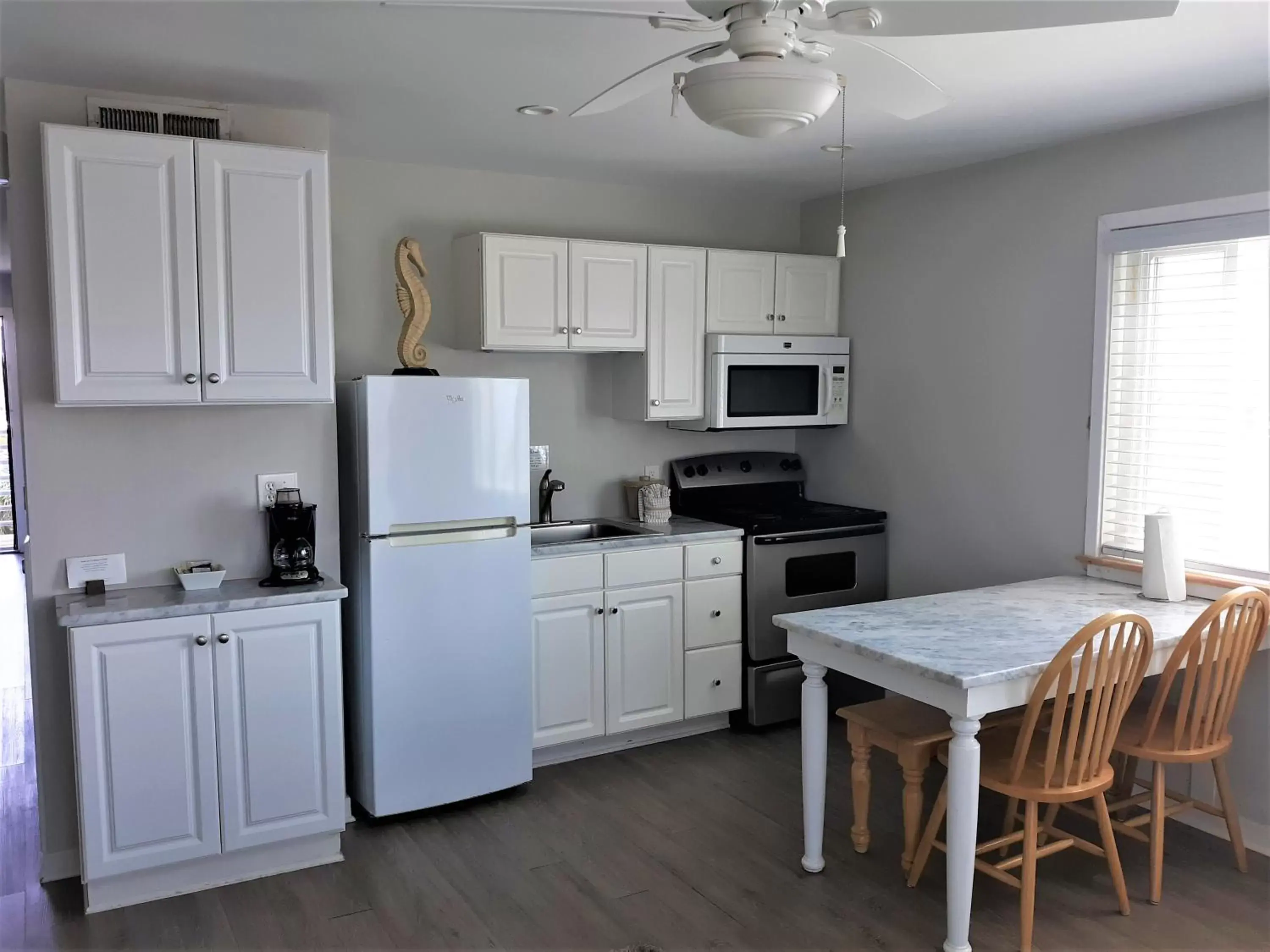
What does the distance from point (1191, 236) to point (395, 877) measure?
10.5 ft

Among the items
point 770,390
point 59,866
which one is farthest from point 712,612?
point 59,866

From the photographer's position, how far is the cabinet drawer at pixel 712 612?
4.11 meters

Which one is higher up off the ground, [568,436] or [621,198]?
[621,198]

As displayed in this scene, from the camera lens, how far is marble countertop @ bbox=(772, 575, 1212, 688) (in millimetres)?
2512

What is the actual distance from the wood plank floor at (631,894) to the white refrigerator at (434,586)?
0.22 meters

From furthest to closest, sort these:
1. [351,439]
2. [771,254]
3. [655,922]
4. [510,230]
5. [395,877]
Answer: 1. [771,254]
2. [510,230]
3. [351,439]
4. [395,877]
5. [655,922]

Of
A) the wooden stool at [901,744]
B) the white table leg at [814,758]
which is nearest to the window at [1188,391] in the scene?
the wooden stool at [901,744]

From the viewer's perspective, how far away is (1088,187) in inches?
139

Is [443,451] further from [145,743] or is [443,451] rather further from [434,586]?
[145,743]

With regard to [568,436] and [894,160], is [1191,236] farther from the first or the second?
[568,436]

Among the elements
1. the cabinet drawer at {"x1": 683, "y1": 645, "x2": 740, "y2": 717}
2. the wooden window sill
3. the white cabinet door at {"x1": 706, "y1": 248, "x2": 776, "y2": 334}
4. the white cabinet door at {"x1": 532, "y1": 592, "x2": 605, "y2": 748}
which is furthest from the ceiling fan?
the cabinet drawer at {"x1": 683, "y1": 645, "x2": 740, "y2": 717}

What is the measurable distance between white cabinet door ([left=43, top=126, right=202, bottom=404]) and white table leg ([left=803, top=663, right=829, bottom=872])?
1.98m

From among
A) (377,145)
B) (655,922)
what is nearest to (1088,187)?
(377,145)

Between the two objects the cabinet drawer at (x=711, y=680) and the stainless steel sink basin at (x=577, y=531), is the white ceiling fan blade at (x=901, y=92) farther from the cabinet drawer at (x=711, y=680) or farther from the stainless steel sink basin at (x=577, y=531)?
the cabinet drawer at (x=711, y=680)
